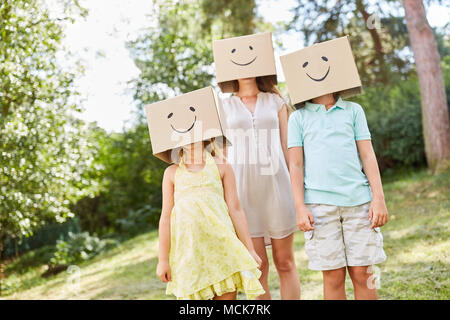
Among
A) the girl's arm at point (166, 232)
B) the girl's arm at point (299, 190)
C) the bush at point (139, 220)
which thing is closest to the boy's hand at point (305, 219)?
the girl's arm at point (299, 190)

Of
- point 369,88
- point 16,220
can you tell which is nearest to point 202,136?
point 16,220

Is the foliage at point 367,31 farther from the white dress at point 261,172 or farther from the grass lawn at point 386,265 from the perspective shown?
the white dress at point 261,172

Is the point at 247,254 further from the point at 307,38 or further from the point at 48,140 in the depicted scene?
the point at 307,38

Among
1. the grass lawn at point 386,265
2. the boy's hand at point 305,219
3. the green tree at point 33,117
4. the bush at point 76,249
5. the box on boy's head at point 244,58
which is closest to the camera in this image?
the boy's hand at point 305,219

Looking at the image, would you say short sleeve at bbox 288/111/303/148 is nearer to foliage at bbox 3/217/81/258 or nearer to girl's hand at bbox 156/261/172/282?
girl's hand at bbox 156/261/172/282

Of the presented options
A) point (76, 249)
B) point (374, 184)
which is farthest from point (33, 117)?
point (76, 249)

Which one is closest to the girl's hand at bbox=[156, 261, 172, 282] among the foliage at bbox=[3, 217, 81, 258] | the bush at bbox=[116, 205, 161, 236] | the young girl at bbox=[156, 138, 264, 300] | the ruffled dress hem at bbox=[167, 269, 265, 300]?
the young girl at bbox=[156, 138, 264, 300]

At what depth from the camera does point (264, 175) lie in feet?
8.78

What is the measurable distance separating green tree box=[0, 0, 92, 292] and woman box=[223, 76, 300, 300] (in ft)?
10.5

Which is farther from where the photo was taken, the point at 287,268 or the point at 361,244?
the point at 287,268

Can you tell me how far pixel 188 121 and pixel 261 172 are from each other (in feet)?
1.97

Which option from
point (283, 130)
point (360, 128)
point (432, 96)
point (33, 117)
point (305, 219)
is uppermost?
point (33, 117)

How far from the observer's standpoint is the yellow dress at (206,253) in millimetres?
2156

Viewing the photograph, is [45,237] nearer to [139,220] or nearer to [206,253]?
[139,220]
